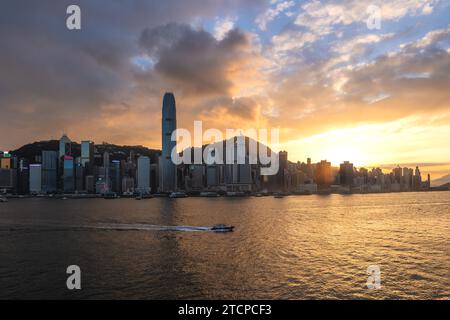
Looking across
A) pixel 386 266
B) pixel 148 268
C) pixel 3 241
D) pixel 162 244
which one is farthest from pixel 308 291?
pixel 3 241

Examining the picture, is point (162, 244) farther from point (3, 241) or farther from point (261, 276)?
point (3, 241)

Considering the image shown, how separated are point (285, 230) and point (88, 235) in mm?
60687

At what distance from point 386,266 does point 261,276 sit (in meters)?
24.4

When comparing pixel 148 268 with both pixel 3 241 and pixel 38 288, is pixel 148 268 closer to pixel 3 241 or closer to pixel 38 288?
pixel 38 288

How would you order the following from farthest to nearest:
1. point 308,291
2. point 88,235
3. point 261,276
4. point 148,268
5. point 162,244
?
point 88,235 → point 162,244 → point 148,268 → point 261,276 → point 308,291

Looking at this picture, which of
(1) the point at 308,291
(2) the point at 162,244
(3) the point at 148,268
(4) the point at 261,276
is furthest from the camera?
(2) the point at 162,244

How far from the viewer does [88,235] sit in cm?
9581
